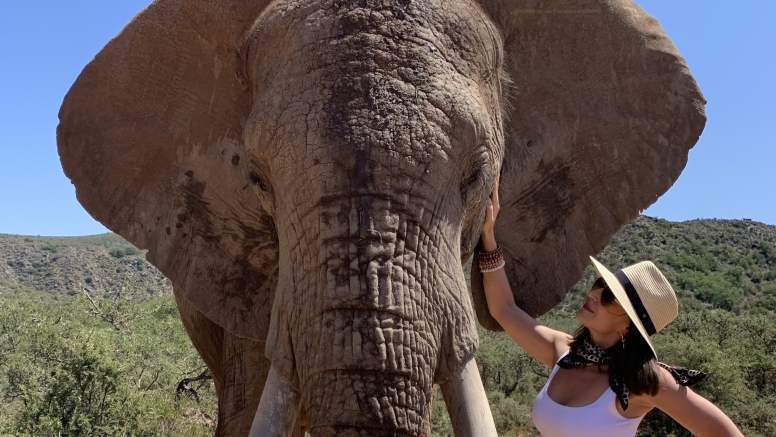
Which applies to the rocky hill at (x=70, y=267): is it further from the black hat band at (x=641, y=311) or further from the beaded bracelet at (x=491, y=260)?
the black hat band at (x=641, y=311)

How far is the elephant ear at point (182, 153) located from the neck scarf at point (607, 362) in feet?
4.16

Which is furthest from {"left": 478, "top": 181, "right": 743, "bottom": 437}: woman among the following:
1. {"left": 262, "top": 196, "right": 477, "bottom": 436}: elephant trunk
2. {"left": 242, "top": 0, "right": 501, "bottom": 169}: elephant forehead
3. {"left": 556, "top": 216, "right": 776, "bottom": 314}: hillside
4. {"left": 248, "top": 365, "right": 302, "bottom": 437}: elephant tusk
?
{"left": 556, "top": 216, "right": 776, "bottom": 314}: hillside

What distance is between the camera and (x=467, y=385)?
2559 millimetres

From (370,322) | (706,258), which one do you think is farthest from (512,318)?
(706,258)

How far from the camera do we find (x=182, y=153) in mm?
3471

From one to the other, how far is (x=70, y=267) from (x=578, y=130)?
2115 inches

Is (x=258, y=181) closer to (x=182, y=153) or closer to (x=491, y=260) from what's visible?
(x=182, y=153)

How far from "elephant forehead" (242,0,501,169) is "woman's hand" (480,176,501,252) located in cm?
28

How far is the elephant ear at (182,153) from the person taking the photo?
3.31m

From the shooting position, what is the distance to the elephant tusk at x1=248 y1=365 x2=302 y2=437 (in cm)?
250

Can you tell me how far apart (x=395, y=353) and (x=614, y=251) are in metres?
27.3

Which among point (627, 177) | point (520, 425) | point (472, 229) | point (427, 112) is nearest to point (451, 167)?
point (427, 112)

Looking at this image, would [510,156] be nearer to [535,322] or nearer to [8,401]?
[535,322]

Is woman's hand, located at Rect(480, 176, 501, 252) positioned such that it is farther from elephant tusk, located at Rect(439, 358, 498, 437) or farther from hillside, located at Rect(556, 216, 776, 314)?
hillside, located at Rect(556, 216, 776, 314)
